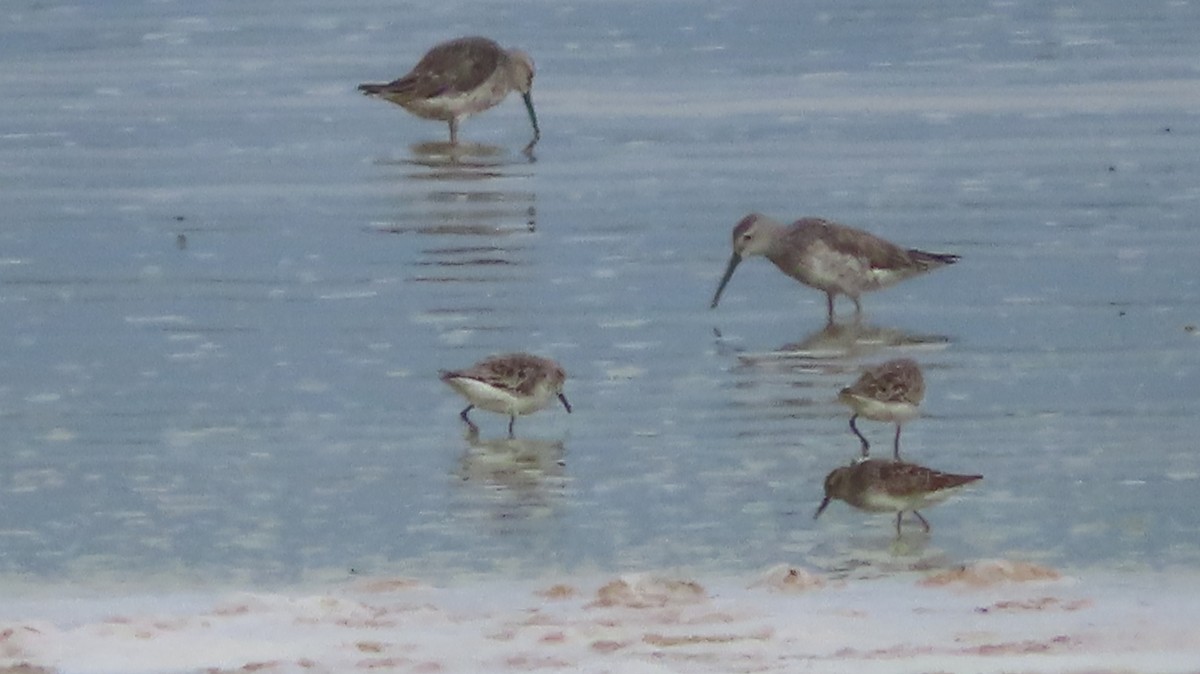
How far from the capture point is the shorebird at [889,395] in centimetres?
927

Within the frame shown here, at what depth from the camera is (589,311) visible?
11867mm

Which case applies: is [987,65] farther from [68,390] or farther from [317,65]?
[68,390]

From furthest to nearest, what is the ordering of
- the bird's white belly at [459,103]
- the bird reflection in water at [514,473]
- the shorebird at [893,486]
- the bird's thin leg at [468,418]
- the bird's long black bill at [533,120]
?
the bird's white belly at [459,103] → the bird's long black bill at [533,120] → the bird's thin leg at [468,418] → the bird reflection in water at [514,473] → the shorebird at [893,486]

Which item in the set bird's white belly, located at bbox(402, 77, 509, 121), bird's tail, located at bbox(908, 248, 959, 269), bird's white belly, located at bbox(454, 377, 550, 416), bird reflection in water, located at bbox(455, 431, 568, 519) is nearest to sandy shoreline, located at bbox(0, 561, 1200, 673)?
bird reflection in water, located at bbox(455, 431, 568, 519)

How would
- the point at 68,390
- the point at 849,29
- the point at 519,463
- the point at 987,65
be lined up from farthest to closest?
the point at 849,29 → the point at 987,65 → the point at 68,390 → the point at 519,463

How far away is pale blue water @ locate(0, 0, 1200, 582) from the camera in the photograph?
8477mm

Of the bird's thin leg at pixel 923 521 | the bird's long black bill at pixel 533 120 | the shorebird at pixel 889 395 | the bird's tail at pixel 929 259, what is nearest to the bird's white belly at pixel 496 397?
the shorebird at pixel 889 395

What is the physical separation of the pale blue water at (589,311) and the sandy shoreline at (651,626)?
21.5 inches

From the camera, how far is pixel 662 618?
7.00 m

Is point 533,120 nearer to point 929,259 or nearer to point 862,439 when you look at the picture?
point 929,259

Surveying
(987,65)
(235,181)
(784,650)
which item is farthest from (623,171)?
(784,650)

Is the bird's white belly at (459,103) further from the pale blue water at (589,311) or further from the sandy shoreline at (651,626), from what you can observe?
the sandy shoreline at (651,626)

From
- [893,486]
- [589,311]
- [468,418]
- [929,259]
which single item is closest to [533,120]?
[929,259]

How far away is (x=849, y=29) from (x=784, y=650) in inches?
683
